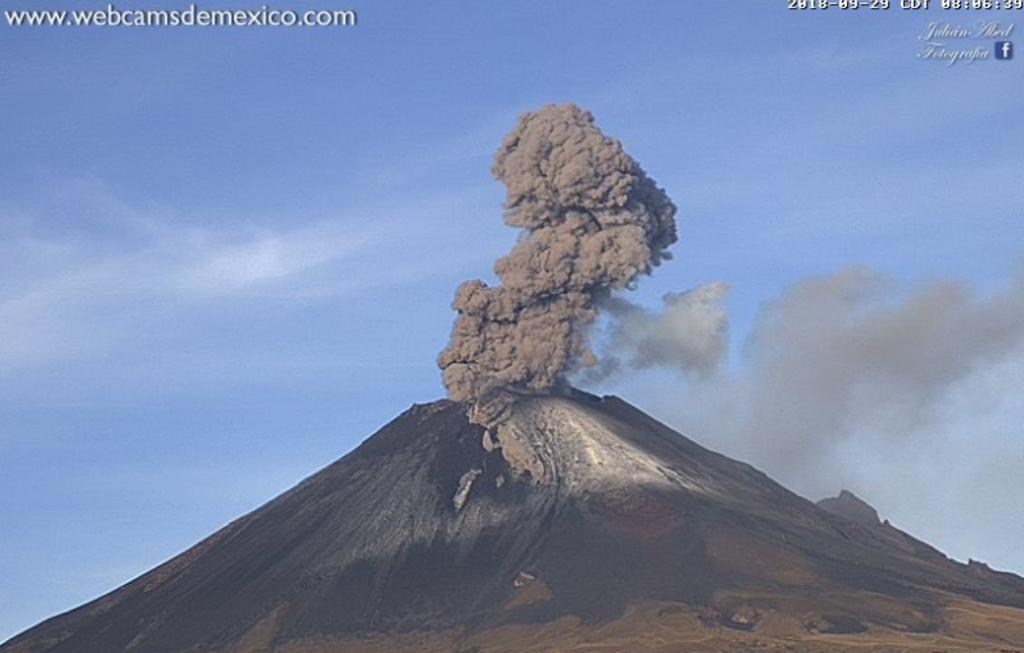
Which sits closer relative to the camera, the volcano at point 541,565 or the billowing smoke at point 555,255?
the volcano at point 541,565

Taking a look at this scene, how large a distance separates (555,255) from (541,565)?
25063mm

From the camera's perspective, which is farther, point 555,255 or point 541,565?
point 555,255

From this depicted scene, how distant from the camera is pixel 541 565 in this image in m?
150

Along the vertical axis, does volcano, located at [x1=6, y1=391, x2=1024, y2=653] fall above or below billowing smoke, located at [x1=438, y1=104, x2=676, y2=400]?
below

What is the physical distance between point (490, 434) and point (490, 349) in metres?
7.70

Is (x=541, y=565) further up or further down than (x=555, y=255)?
further down

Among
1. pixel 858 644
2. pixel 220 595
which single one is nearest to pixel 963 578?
pixel 858 644

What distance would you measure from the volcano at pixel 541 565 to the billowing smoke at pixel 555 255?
182 inches

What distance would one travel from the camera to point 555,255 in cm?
15800

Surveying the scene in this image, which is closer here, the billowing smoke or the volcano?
the volcano

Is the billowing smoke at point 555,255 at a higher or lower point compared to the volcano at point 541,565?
higher

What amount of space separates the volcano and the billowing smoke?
461 cm

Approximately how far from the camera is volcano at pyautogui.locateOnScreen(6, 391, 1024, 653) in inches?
5453

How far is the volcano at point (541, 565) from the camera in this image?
138 m
